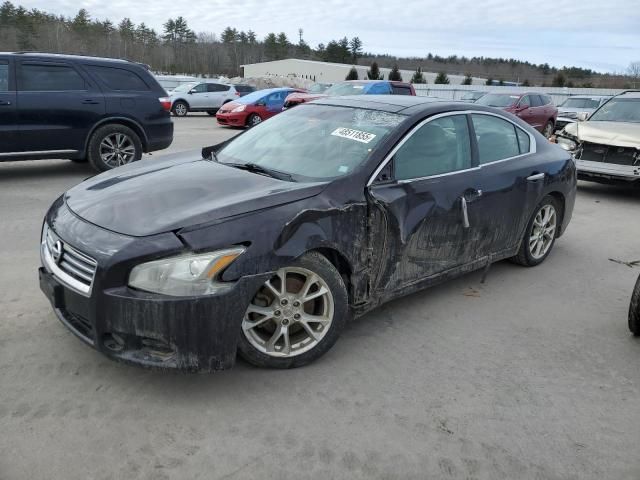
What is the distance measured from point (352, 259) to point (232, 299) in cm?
87

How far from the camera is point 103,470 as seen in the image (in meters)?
2.37

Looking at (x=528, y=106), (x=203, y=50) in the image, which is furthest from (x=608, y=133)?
(x=203, y=50)

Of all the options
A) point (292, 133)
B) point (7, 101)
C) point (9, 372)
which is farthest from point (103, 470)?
point (7, 101)

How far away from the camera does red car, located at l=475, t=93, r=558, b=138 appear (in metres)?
17.0

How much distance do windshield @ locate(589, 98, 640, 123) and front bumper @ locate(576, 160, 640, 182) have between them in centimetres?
128

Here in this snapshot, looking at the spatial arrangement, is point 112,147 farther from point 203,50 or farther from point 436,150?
point 203,50

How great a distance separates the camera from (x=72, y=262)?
293 centimetres

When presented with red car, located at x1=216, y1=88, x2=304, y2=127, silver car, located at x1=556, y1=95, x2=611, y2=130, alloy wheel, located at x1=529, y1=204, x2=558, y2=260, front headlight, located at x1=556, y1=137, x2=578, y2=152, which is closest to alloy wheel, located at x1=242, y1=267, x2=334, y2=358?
alloy wheel, located at x1=529, y1=204, x2=558, y2=260

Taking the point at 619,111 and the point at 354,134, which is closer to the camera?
the point at 354,134

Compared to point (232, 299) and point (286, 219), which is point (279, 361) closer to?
point (232, 299)

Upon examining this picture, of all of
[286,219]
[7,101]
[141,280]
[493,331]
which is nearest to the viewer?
[141,280]

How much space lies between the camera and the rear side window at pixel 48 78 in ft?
26.3

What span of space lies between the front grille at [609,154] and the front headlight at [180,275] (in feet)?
26.1

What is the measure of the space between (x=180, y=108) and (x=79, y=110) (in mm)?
16660
